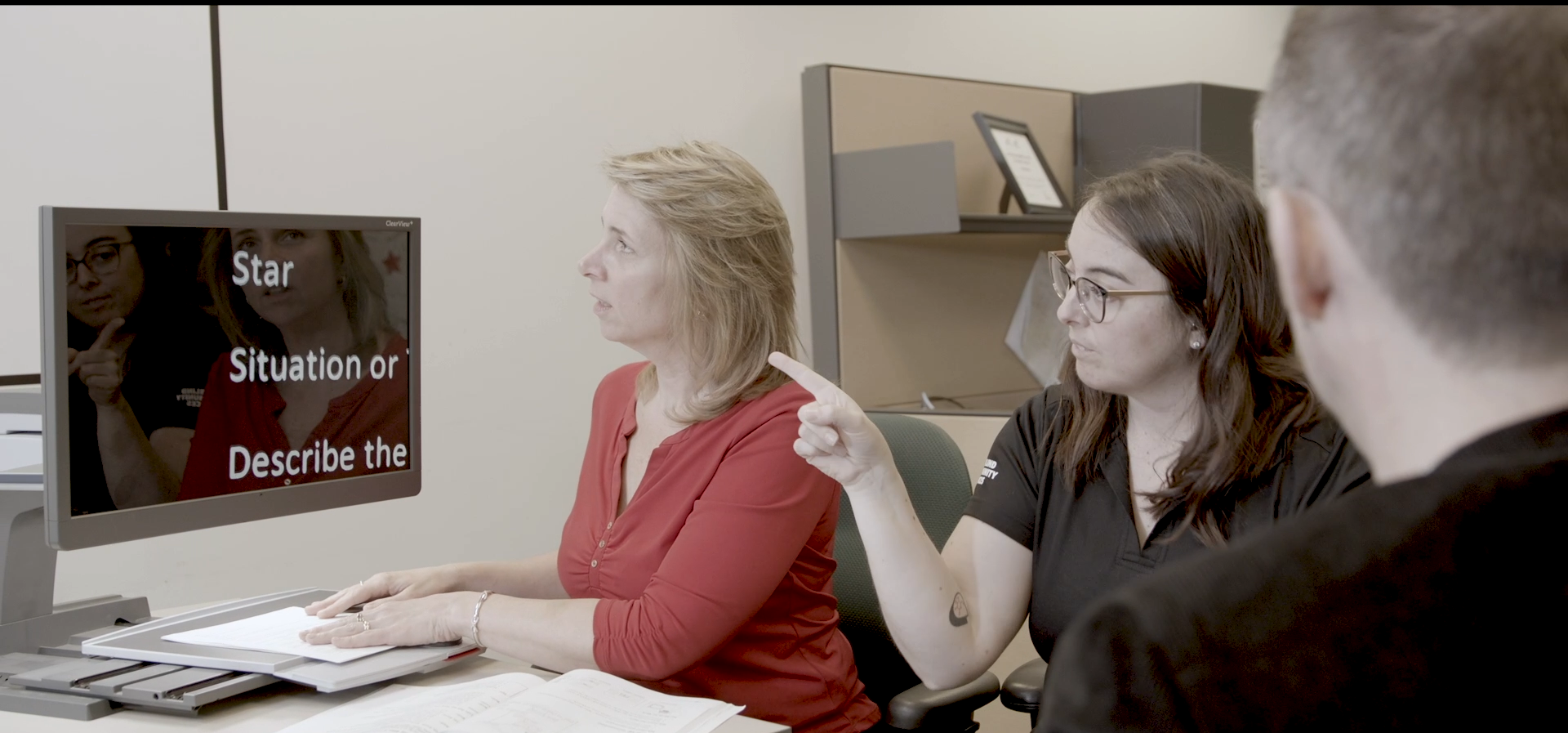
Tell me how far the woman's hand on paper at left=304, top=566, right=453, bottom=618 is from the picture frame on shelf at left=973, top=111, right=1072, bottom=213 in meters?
1.86

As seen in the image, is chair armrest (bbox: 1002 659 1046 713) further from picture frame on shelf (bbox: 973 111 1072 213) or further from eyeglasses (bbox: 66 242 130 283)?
picture frame on shelf (bbox: 973 111 1072 213)

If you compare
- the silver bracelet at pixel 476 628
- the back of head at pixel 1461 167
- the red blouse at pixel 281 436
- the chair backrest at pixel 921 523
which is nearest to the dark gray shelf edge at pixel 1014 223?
the chair backrest at pixel 921 523

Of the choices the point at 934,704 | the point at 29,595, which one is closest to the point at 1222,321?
the point at 934,704

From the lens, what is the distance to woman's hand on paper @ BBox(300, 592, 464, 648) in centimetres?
128

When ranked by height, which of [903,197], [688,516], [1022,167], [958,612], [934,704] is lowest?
[934,704]

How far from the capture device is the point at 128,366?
4.07 feet

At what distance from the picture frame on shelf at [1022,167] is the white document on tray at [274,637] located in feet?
6.65

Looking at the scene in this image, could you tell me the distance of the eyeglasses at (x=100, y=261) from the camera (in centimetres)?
119

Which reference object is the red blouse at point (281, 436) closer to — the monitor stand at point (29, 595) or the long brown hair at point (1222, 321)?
the monitor stand at point (29, 595)

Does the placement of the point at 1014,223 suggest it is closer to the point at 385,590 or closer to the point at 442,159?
the point at 442,159

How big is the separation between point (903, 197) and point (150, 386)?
1834 millimetres

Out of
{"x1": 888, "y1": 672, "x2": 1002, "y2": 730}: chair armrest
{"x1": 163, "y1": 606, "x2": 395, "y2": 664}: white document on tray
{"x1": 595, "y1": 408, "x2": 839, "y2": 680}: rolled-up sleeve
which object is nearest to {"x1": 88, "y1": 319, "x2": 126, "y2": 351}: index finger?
{"x1": 163, "y1": 606, "x2": 395, "y2": 664}: white document on tray

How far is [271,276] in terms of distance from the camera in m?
1.35

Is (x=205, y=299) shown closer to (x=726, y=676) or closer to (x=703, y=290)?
(x=703, y=290)
